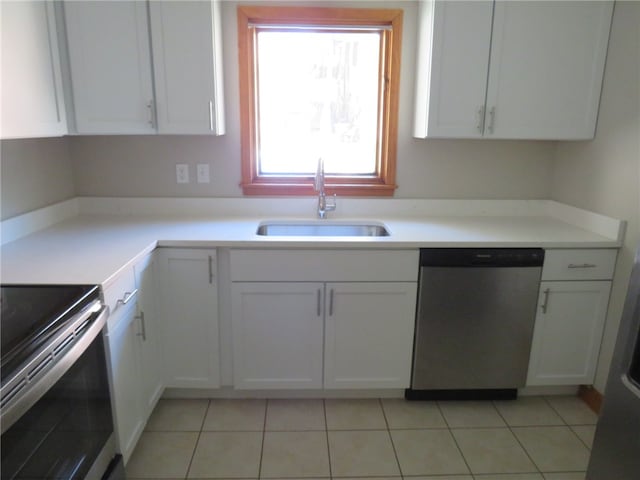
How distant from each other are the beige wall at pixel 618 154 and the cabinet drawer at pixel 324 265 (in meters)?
1.00

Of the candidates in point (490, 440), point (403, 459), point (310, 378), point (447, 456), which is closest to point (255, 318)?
point (310, 378)

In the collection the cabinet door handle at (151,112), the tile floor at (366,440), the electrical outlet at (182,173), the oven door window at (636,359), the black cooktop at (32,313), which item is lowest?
the tile floor at (366,440)

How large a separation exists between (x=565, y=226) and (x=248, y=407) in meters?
1.97

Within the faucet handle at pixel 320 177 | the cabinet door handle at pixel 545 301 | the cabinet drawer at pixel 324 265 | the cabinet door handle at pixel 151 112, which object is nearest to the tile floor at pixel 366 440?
the cabinet door handle at pixel 545 301

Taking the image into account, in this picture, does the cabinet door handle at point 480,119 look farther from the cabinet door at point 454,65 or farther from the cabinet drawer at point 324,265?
the cabinet drawer at point 324,265

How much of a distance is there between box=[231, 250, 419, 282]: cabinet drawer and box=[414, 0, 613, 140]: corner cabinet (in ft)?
2.34

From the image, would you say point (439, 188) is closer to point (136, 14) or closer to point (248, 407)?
point (248, 407)

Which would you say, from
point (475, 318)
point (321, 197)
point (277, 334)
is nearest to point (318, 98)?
point (321, 197)

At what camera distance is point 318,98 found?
259 cm

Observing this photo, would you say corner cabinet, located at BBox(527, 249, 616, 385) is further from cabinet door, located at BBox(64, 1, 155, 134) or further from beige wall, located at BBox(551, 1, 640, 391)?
cabinet door, located at BBox(64, 1, 155, 134)

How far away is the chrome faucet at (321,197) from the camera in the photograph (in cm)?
248

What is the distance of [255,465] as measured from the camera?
190 centimetres

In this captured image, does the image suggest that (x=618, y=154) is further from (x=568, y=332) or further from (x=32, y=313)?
(x=32, y=313)

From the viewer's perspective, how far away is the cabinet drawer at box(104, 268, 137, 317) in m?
1.58
